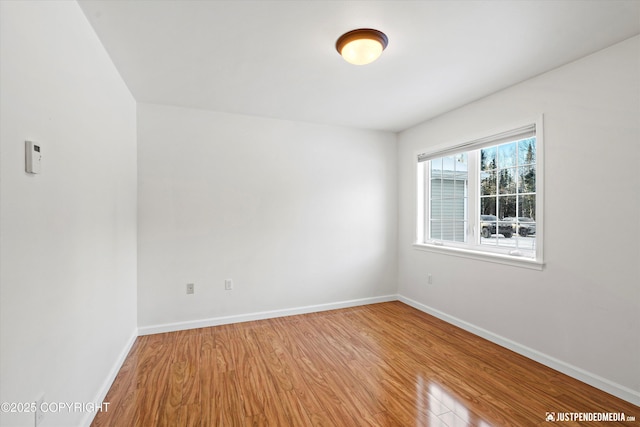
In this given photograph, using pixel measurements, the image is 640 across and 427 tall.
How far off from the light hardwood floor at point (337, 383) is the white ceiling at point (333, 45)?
2.50m

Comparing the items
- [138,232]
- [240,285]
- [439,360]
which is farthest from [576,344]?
[138,232]

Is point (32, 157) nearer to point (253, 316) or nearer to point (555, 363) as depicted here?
point (253, 316)

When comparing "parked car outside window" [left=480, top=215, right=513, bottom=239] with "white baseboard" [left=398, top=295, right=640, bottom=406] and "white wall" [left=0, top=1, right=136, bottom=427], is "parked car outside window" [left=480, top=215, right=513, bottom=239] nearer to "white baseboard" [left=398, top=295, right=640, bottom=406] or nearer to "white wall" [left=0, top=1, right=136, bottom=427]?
"white baseboard" [left=398, top=295, right=640, bottom=406]

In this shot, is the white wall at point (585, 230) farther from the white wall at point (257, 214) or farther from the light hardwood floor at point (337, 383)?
the white wall at point (257, 214)

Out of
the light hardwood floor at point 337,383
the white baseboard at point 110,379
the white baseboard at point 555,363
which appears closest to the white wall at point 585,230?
the white baseboard at point 555,363

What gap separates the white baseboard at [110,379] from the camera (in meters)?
1.83

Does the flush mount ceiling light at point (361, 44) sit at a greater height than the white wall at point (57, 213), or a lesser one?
greater

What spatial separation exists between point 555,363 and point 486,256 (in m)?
1.03

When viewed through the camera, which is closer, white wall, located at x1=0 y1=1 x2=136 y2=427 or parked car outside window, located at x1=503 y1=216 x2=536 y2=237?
white wall, located at x1=0 y1=1 x2=136 y2=427

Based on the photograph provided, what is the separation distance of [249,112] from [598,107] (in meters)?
3.25

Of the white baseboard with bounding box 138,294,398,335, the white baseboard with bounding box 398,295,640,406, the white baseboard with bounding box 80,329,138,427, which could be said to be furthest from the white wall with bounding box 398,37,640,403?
the white baseboard with bounding box 80,329,138,427

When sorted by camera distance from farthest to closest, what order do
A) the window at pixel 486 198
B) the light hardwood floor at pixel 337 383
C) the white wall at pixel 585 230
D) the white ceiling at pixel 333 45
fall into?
the window at pixel 486 198 < the white wall at pixel 585 230 < the light hardwood floor at pixel 337 383 < the white ceiling at pixel 333 45

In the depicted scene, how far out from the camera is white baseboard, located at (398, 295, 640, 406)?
2.09 metres

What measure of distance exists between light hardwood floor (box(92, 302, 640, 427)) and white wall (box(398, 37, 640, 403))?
0.91 feet
